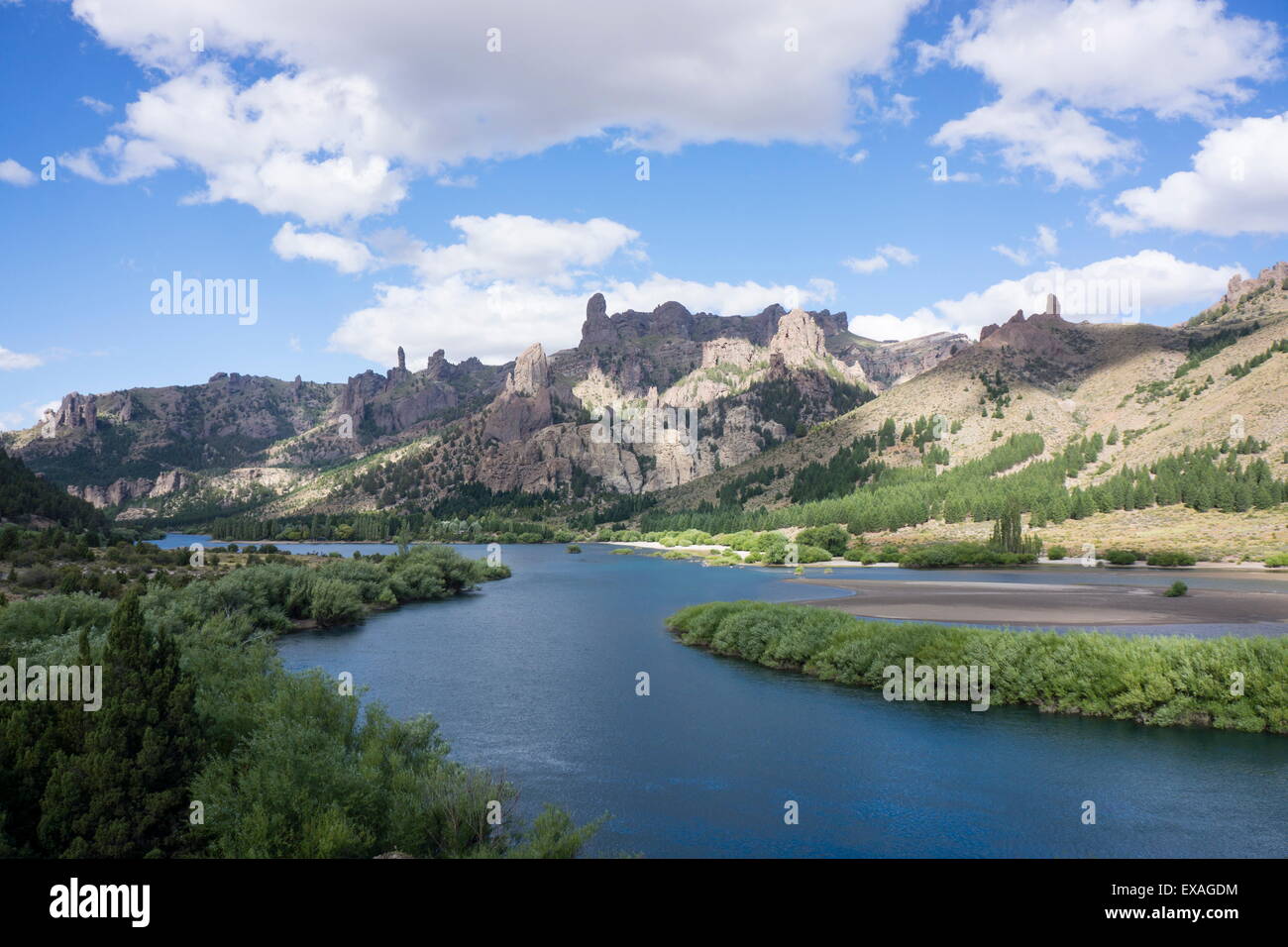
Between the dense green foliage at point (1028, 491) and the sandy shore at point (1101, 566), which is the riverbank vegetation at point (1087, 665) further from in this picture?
the dense green foliage at point (1028, 491)

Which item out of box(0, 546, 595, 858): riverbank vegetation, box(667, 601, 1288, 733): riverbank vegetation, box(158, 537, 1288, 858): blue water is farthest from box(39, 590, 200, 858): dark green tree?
box(667, 601, 1288, 733): riverbank vegetation

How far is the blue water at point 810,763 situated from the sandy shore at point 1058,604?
80.3 ft

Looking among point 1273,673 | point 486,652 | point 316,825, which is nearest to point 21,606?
point 486,652

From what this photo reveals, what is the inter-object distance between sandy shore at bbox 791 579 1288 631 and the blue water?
963 inches

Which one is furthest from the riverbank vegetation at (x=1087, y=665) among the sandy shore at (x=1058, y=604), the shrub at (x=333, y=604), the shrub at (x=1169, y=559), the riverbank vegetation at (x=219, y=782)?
the shrub at (x=1169, y=559)

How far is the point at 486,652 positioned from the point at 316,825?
37.0 meters

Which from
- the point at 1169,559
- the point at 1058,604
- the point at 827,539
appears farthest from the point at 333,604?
the point at 1169,559

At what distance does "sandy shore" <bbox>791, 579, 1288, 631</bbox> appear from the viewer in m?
57.9

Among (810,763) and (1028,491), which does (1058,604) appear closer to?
(810,763)

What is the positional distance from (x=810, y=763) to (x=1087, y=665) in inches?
673

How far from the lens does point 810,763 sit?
29484mm

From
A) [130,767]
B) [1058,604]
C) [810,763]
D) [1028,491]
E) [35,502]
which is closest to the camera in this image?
[130,767]

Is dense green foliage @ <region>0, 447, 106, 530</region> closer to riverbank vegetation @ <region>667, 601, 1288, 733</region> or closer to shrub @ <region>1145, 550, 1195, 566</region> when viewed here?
riverbank vegetation @ <region>667, 601, 1288, 733</region>

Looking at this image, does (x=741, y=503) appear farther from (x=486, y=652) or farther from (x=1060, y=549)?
(x=486, y=652)
